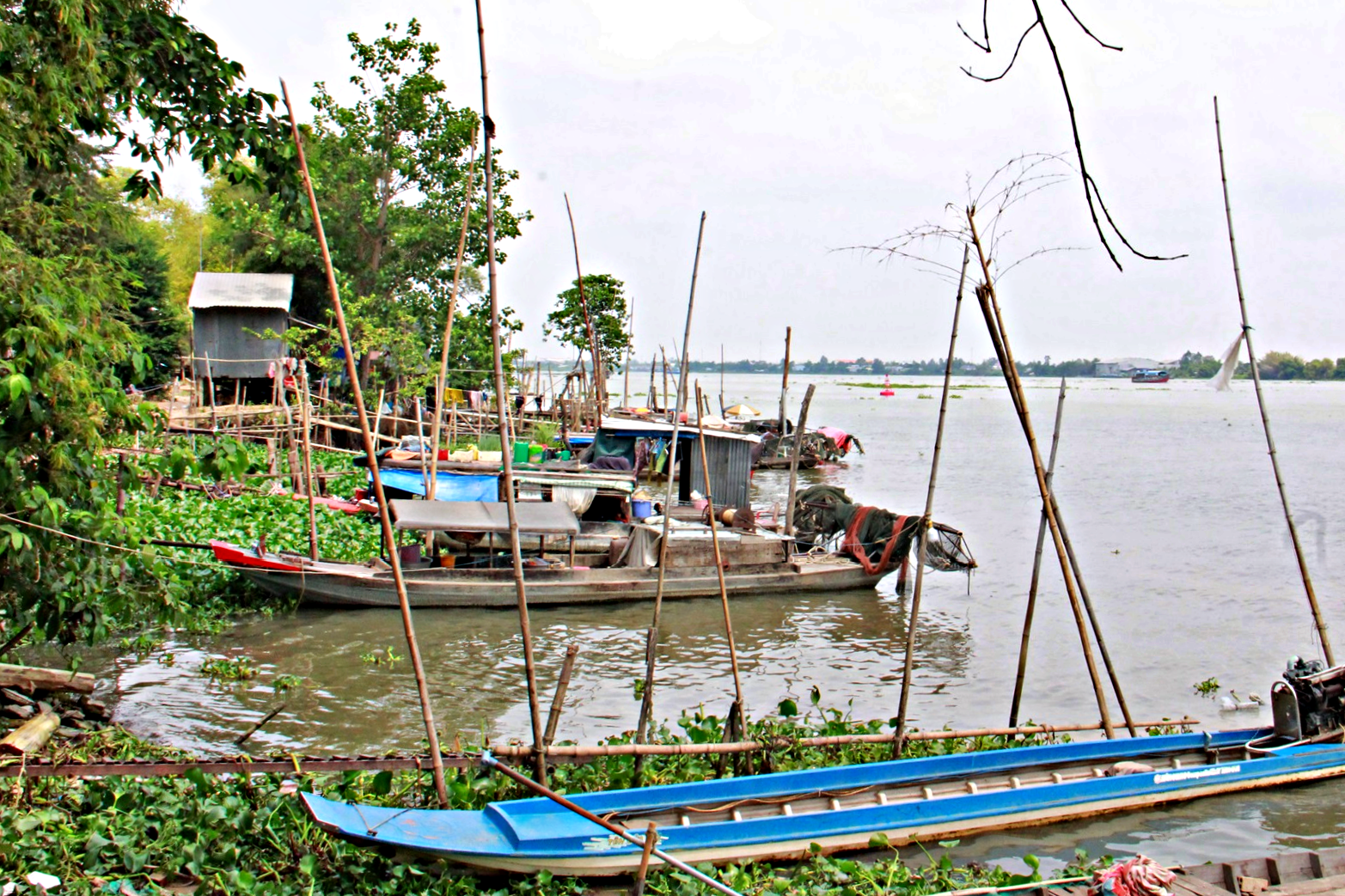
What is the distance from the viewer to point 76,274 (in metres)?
6.07

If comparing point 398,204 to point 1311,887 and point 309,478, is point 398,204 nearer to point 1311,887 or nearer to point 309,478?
point 309,478

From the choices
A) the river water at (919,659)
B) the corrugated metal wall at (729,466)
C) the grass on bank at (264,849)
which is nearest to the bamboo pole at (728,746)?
the grass on bank at (264,849)

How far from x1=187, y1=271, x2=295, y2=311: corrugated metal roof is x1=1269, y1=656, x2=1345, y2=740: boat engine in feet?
75.5

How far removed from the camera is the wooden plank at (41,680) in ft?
21.8

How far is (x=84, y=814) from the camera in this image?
4945 mm

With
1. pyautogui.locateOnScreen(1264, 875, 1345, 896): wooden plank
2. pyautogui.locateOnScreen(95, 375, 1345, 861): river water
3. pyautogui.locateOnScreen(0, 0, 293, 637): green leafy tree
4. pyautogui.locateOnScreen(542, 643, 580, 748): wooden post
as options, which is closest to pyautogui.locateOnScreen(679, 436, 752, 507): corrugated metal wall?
pyautogui.locateOnScreen(95, 375, 1345, 861): river water

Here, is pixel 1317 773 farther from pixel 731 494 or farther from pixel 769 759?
pixel 731 494

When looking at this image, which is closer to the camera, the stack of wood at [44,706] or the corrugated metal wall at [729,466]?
the stack of wood at [44,706]

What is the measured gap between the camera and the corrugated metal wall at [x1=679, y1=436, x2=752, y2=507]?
16.9m

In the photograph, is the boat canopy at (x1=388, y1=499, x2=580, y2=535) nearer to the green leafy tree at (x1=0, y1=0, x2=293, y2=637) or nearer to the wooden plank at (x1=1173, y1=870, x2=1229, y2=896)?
the green leafy tree at (x1=0, y1=0, x2=293, y2=637)

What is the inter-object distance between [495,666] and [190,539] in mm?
4661

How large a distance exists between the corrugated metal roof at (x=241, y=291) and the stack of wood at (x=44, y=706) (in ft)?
62.2

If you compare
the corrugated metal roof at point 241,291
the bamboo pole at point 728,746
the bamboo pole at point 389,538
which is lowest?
the bamboo pole at point 728,746

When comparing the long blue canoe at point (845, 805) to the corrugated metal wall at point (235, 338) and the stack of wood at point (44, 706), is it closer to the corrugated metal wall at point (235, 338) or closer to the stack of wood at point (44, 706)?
the stack of wood at point (44, 706)
